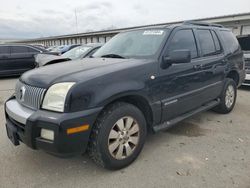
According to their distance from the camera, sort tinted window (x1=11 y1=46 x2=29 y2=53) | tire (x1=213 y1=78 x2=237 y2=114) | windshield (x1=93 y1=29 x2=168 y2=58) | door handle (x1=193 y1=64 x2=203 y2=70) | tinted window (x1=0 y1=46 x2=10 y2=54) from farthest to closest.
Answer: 1. tinted window (x1=11 y1=46 x2=29 y2=53)
2. tinted window (x1=0 y1=46 x2=10 y2=54)
3. tire (x1=213 y1=78 x2=237 y2=114)
4. door handle (x1=193 y1=64 x2=203 y2=70)
5. windshield (x1=93 y1=29 x2=168 y2=58)

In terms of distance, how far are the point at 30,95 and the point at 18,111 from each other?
0.78ft

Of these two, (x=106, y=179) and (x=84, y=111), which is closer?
(x=84, y=111)

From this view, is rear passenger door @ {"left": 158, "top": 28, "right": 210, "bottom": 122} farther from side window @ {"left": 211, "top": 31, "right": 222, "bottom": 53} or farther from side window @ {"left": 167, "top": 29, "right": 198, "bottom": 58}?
side window @ {"left": 211, "top": 31, "right": 222, "bottom": 53}

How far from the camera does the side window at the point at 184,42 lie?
3.52 metres

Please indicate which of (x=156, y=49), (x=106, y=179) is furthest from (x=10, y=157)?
(x=156, y=49)

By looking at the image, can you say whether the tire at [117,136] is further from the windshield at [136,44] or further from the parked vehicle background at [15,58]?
the parked vehicle background at [15,58]

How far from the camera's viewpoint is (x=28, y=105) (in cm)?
270

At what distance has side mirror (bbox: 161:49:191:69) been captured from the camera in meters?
3.13

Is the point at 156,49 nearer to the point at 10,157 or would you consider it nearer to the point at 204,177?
the point at 204,177

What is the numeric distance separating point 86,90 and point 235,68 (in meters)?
3.79

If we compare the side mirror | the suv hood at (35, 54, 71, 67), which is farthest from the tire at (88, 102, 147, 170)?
the suv hood at (35, 54, 71, 67)

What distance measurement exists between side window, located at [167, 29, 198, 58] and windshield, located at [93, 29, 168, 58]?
18 centimetres

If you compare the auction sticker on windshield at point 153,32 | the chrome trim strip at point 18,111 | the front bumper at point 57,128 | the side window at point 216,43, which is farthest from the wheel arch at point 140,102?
the side window at point 216,43

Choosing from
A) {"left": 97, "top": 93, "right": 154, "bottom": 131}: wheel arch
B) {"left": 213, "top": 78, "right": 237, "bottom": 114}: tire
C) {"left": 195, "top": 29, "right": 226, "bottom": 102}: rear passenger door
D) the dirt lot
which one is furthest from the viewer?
{"left": 213, "top": 78, "right": 237, "bottom": 114}: tire
